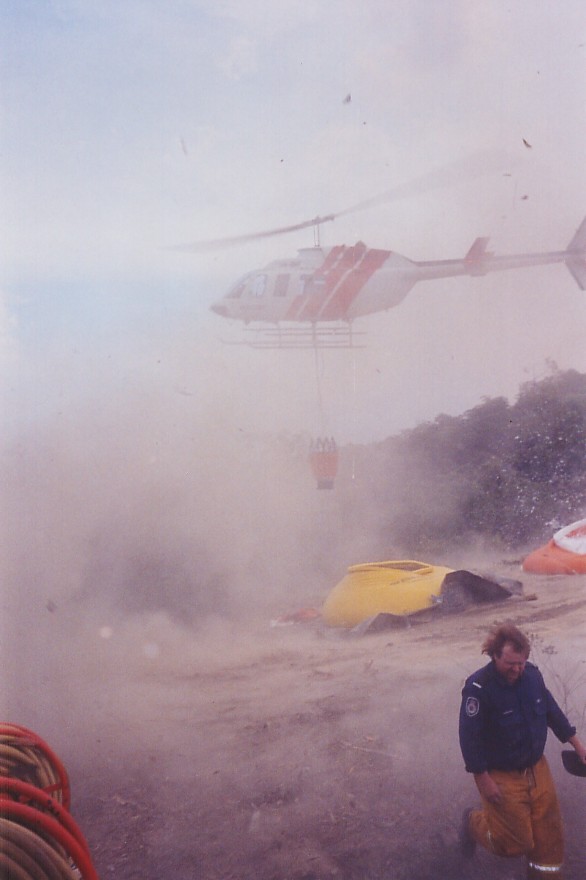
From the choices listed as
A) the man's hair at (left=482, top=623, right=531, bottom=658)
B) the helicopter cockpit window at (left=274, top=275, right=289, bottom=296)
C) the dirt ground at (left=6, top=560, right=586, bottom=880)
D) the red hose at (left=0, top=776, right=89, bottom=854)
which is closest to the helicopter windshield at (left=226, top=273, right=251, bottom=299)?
the helicopter cockpit window at (left=274, top=275, right=289, bottom=296)

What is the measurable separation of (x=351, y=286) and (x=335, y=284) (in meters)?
0.09

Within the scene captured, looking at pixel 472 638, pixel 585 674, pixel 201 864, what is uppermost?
pixel 472 638

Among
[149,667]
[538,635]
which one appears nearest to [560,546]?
[538,635]

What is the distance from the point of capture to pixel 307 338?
402cm

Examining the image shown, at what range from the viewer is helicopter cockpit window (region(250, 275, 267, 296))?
3.93m

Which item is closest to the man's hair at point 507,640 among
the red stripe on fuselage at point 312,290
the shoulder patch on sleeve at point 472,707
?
the shoulder patch on sleeve at point 472,707

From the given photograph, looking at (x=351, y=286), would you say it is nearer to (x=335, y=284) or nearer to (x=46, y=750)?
(x=335, y=284)

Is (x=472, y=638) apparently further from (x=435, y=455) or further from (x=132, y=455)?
(x=132, y=455)

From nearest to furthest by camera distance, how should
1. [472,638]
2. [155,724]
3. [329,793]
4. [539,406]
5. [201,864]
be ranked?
Answer: [201,864]
[329,793]
[155,724]
[472,638]
[539,406]

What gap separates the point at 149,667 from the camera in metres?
3.70

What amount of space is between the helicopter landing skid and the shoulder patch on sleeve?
1909 millimetres

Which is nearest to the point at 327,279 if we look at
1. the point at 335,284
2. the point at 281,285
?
the point at 335,284

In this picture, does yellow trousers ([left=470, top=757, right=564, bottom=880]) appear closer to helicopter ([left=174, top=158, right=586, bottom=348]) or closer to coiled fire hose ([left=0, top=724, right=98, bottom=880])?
coiled fire hose ([left=0, top=724, right=98, bottom=880])

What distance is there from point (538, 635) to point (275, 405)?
182 cm
